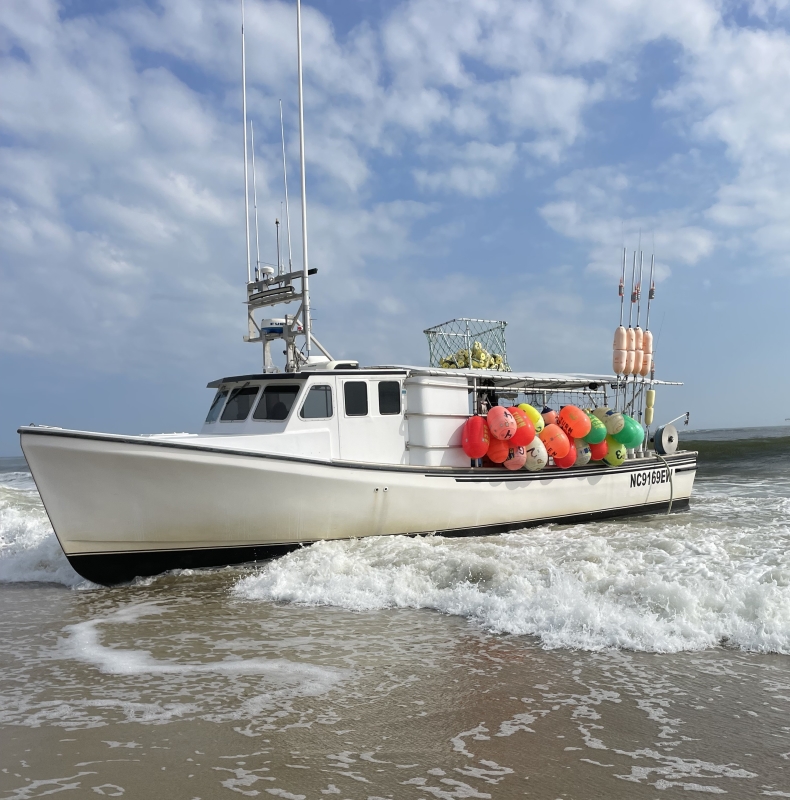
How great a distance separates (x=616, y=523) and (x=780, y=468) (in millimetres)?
14692

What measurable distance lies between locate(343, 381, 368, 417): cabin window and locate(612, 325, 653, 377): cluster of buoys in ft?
19.0

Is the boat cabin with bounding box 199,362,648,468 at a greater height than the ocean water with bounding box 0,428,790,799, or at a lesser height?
greater

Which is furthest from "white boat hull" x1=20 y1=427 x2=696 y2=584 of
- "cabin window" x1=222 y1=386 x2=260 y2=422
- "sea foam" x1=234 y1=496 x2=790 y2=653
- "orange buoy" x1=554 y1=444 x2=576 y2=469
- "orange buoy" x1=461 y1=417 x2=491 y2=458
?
"orange buoy" x1=554 y1=444 x2=576 y2=469

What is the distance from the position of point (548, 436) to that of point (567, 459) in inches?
A: 25.1

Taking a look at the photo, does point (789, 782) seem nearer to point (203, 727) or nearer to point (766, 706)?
point (766, 706)

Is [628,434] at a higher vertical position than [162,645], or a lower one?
higher

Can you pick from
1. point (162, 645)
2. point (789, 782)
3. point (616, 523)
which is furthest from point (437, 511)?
point (789, 782)

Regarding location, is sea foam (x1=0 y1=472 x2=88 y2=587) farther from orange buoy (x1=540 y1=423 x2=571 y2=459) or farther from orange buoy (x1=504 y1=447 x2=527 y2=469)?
orange buoy (x1=540 y1=423 x2=571 y2=459)

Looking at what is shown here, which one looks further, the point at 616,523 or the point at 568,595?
the point at 616,523

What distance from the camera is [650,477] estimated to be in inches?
509

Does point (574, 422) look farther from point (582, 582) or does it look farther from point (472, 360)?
point (582, 582)

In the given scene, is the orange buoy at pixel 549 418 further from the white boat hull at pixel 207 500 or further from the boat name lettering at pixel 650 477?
the boat name lettering at pixel 650 477

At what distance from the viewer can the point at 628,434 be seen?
471 inches

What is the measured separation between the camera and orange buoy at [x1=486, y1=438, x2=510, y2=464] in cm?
1029
